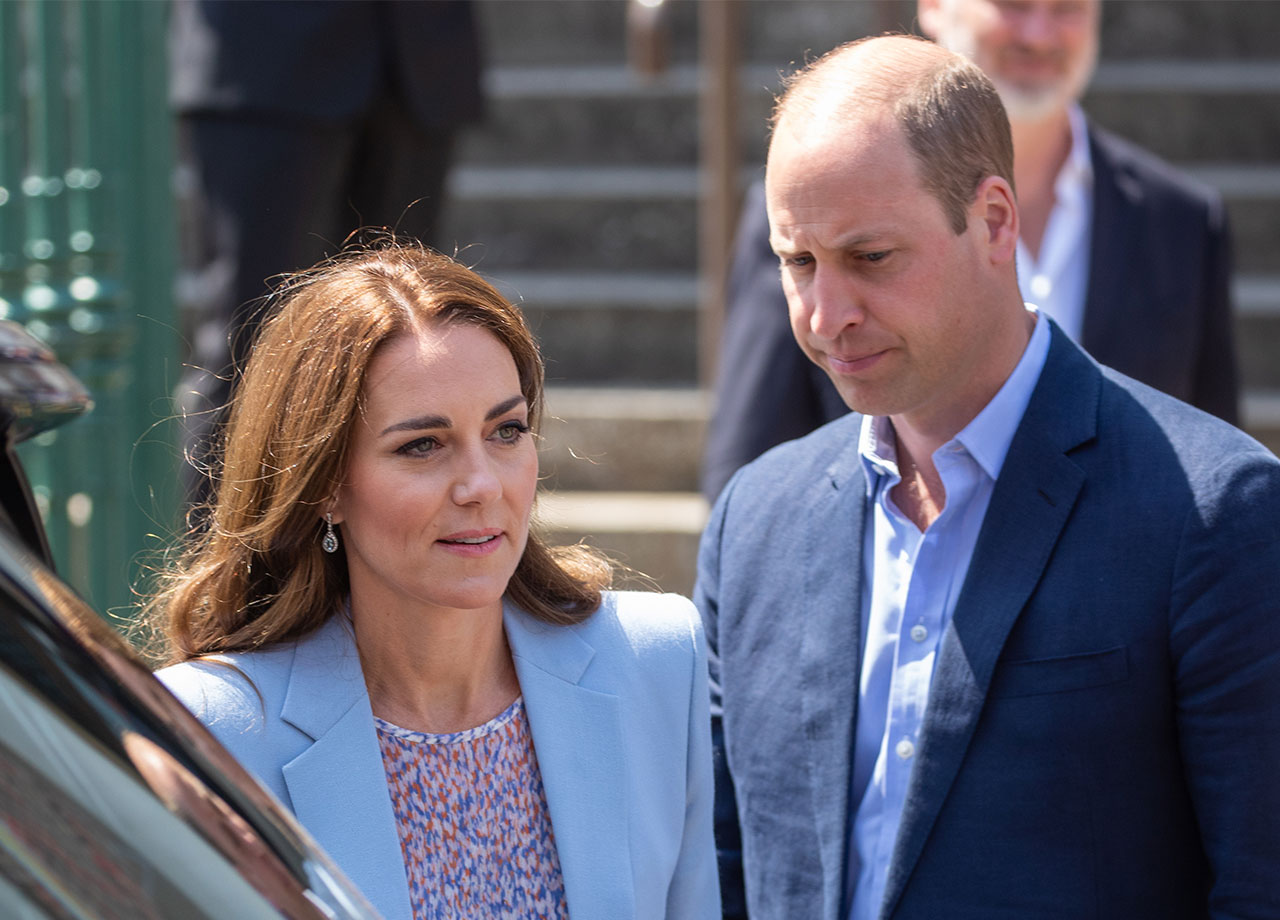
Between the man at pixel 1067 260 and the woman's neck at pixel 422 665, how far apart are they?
116 cm

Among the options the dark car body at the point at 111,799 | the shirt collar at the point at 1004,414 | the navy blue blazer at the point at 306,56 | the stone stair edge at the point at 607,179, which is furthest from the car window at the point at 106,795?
the stone stair edge at the point at 607,179

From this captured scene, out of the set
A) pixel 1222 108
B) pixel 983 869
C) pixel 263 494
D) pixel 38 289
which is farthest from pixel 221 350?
pixel 1222 108

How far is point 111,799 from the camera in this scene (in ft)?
2.83

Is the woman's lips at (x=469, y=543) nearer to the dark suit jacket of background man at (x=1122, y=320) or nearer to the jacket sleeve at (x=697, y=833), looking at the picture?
the jacket sleeve at (x=697, y=833)

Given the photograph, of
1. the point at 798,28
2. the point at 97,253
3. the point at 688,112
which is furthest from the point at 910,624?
the point at 798,28

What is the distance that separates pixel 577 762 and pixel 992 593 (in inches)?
21.8

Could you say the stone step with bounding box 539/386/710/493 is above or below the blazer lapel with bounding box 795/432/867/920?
below

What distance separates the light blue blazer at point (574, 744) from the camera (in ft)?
6.18

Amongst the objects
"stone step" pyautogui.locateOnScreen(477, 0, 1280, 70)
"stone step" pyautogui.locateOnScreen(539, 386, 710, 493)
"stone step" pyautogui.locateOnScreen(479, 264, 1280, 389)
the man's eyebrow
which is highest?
"stone step" pyautogui.locateOnScreen(477, 0, 1280, 70)

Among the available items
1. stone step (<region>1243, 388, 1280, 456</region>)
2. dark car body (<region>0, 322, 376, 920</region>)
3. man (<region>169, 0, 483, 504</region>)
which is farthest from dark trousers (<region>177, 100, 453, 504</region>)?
dark car body (<region>0, 322, 376, 920</region>)

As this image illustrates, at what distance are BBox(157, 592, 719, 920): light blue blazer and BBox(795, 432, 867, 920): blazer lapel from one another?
0.16m

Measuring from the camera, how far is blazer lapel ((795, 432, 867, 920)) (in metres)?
2.02

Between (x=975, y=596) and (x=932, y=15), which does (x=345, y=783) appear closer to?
(x=975, y=596)

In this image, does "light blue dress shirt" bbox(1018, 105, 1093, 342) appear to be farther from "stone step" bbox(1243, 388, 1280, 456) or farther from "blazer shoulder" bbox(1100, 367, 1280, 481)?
"stone step" bbox(1243, 388, 1280, 456)
